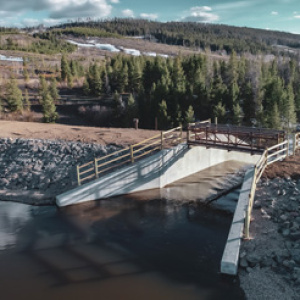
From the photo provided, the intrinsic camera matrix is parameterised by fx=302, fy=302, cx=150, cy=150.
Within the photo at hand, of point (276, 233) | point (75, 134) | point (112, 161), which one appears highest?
point (75, 134)

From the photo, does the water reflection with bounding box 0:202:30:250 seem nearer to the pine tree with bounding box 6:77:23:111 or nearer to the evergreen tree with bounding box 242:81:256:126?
the pine tree with bounding box 6:77:23:111

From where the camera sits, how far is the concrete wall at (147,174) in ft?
57.3

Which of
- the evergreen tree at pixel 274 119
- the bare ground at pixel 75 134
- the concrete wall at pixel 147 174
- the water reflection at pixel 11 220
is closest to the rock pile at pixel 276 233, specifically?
the concrete wall at pixel 147 174

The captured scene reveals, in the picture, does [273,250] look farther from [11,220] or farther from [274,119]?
[274,119]

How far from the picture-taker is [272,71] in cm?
6450

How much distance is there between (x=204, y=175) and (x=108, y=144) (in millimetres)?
7452

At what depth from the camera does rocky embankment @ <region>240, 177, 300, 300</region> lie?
369 inches

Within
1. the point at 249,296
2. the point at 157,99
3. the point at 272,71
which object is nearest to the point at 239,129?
the point at 249,296

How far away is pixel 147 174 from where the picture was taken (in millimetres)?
19469

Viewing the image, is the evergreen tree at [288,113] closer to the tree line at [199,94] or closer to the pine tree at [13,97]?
the tree line at [199,94]

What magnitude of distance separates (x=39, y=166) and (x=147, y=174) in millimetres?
7289

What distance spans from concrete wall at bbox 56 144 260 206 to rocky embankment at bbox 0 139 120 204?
1304 mm

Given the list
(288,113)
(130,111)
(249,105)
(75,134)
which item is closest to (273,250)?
(75,134)

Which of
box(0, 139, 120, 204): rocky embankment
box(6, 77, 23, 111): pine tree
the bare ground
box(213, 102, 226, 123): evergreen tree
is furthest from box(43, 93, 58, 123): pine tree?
box(213, 102, 226, 123): evergreen tree
